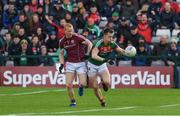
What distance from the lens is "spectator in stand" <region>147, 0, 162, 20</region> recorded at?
100.0ft

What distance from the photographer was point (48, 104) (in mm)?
21781

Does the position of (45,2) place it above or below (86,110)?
above

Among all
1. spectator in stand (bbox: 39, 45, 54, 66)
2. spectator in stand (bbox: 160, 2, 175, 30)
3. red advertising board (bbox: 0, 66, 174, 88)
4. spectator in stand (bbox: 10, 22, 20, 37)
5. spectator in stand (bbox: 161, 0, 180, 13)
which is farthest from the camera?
spectator in stand (bbox: 10, 22, 20, 37)

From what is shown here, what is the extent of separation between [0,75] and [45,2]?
4.35 meters

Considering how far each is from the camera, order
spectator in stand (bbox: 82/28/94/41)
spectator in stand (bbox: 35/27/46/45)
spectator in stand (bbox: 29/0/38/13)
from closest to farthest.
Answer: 1. spectator in stand (bbox: 82/28/94/41)
2. spectator in stand (bbox: 35/27/46/45)
3. spectator in stand (bbox: 29/0/38/13)

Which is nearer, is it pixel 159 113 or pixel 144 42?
pixel 159 113

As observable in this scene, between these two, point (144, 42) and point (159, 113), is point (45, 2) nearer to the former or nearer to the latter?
point (144, 42)

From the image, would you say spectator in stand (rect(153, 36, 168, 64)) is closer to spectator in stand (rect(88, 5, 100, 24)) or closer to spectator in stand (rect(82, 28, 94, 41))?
spectator in stand (rect(82, 28, 94, 41))

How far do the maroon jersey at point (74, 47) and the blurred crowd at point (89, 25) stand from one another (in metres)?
7.36

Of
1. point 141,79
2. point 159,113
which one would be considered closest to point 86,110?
point 159,113

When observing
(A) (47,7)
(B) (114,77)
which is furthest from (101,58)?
(A) (47,7)

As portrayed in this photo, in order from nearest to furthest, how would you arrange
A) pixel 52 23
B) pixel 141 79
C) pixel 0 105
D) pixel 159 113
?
pixel 159 113 < pixel 0 105 < pixel 141 79 < pixel 52 23

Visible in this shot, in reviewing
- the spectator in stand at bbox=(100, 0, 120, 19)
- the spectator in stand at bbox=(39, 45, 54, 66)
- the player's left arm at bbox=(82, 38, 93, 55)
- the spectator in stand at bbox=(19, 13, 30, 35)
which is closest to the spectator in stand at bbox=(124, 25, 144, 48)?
the spectator in stand at bbox=(100, 0, 120, 19)

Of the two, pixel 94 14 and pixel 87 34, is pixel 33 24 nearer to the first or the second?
pixel 94 14
